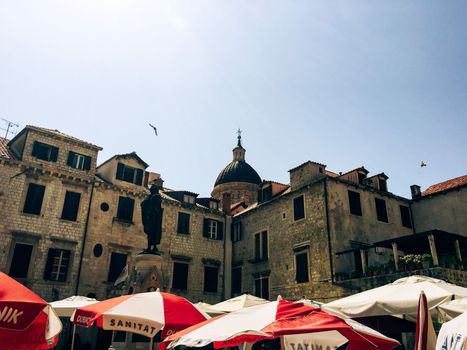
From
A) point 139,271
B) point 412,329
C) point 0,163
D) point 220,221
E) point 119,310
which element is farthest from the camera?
point 220,221

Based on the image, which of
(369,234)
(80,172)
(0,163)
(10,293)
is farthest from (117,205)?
(10,293)

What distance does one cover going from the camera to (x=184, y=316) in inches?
240

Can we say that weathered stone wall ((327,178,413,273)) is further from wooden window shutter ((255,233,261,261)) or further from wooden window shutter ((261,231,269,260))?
wooden window shutter ((255,233,261,261))

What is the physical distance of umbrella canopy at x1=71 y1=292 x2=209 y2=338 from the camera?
5.75m

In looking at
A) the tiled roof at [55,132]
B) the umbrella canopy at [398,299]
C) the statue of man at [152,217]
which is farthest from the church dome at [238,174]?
the umbrella canopy at [398,299]

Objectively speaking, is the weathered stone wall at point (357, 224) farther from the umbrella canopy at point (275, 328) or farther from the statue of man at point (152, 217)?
the umbrella canopy at point (275, 328)

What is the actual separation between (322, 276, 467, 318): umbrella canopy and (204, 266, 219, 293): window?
18.4 meters

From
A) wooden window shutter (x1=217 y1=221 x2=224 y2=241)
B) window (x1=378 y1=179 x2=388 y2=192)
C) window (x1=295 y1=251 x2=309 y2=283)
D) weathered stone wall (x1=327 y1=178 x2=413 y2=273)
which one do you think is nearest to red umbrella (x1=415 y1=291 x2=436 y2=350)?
weathered stone wall (x1=327 y1=178 x2=413 y2=273)

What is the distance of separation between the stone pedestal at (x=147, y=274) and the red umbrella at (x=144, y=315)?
5.15 m

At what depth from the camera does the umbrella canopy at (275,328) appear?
14.3ft

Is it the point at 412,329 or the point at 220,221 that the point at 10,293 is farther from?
the point at 220,221

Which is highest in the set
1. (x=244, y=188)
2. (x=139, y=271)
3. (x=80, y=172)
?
(x=244, y=188)

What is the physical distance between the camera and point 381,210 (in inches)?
901

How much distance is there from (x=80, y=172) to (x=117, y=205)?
10.0 ft
